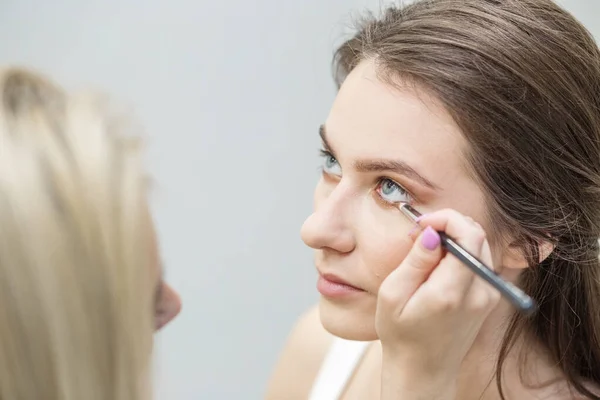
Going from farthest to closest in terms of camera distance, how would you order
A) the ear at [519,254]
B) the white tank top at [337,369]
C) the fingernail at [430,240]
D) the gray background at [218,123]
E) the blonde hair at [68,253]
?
the gray background at [218,123], the white tank top at [337,369], the ear at [519,254], the fingernail at [430,240], the blonde hair at [68,253]

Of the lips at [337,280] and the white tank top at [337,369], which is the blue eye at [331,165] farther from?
the white tank top at [337,369]

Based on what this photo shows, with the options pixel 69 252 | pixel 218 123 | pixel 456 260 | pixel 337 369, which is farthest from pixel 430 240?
pixel 218 123

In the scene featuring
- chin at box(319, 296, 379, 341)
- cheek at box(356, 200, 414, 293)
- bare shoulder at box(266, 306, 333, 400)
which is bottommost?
bare shoulder at box(266, 306, 333, 400)

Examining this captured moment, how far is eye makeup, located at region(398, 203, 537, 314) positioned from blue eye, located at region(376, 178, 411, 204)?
0.25 ft

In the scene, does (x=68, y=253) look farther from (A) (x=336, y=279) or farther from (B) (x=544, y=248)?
(B) (x=544, y=248)

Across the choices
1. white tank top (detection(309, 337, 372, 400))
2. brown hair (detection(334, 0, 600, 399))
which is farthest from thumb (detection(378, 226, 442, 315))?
white tank top (detection(309, 337, 372, 400))

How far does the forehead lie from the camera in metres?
0.59

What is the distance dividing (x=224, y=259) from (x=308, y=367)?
0.37 meters

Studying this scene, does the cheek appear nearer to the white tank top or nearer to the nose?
the nose

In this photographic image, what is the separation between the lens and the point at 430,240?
0.53 meters

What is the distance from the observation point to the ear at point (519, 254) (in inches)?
24.7

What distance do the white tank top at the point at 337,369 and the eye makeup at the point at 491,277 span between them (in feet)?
1.16

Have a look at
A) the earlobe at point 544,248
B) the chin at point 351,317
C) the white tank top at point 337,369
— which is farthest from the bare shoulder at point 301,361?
the earlobe at point 544,248

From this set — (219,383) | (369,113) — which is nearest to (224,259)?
(219,383)
